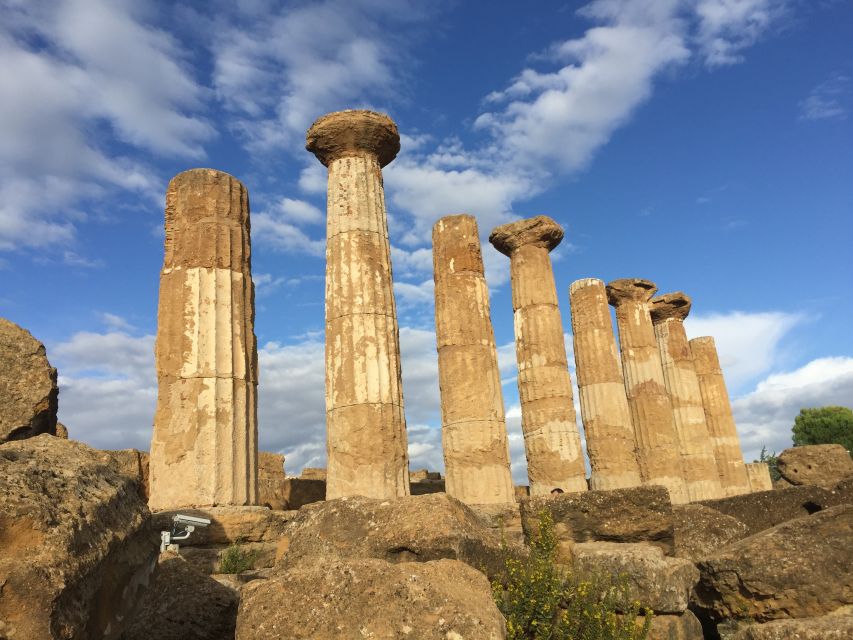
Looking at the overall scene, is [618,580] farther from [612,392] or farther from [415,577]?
[612,392]

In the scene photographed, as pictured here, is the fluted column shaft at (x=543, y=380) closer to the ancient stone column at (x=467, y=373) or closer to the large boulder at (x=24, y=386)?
the ancient stone column at (x=467, y=373)

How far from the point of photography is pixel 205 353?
Answer: 920 cm

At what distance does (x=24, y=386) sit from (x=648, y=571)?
680cm

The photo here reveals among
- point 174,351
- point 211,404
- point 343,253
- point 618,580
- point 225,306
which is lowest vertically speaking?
point 618,580

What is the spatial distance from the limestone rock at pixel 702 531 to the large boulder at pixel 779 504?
77 cm

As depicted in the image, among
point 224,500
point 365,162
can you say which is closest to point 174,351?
point 224,500

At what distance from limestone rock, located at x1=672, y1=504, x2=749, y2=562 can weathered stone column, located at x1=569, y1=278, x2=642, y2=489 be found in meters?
9.11

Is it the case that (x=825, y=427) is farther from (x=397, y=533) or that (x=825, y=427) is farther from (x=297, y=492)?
(x=397, y=533)

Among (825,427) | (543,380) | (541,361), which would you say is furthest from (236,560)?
(825,427)

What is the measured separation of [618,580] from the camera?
18.9ft

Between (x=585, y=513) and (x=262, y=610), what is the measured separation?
4273 mm

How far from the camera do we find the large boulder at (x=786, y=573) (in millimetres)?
6129

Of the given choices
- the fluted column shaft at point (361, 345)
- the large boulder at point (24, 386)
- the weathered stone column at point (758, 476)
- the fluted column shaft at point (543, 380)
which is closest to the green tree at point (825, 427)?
the weathered stone column at point (758, 476)

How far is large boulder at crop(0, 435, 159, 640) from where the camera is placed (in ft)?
8.83
